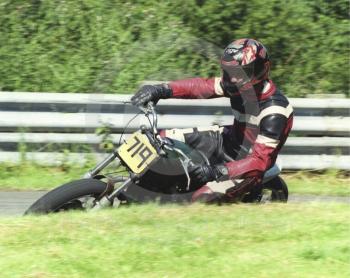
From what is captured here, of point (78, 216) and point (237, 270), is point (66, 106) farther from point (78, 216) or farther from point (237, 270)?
point (237, 270)

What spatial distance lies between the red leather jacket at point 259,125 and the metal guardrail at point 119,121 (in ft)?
6.48

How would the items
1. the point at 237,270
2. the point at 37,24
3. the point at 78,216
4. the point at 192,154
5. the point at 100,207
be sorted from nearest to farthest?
the point at 237,270 → the point at 78,216 → the point at 100,207 → the point at 192,154 → the point at 37,24

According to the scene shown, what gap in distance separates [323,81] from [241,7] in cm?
160

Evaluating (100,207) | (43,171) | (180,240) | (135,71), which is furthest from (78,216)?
(135,71)

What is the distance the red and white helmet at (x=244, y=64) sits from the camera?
18.1 ft

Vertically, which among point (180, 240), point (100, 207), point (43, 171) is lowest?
point (43, 171)

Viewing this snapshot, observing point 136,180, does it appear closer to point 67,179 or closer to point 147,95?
point 147,95

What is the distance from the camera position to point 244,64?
552 centimetres

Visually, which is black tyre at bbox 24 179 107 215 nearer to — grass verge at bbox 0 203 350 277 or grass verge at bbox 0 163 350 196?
grass verge at bbox 0 203 350 277

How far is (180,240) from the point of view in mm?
4336

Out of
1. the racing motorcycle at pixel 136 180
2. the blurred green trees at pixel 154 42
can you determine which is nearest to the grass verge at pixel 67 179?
the blurred green trees at pixel 154 42

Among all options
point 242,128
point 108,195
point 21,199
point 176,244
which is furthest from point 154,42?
point 176,244

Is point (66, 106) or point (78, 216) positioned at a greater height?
point (78, 216)

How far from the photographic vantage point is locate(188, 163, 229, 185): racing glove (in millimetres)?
5363
